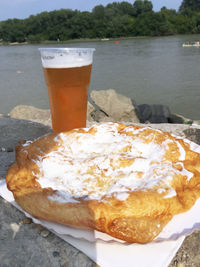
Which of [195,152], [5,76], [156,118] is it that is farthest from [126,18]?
[195,152]

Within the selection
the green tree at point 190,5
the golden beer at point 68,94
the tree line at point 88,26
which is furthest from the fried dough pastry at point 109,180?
the green tree at point 190,5

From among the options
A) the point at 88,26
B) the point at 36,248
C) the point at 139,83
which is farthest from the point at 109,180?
the point at 88,26

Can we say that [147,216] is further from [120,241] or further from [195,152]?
[195,152]

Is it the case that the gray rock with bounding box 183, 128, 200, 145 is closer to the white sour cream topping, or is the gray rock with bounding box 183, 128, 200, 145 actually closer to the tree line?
the white sour cream topping

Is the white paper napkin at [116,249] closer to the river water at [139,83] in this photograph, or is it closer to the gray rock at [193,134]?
the gray rock at [193,134]

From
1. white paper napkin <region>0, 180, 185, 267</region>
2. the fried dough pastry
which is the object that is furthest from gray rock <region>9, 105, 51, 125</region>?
white paper napkin <region>0, 180, 185, 267</region>

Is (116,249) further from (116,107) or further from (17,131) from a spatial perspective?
(116,107)
